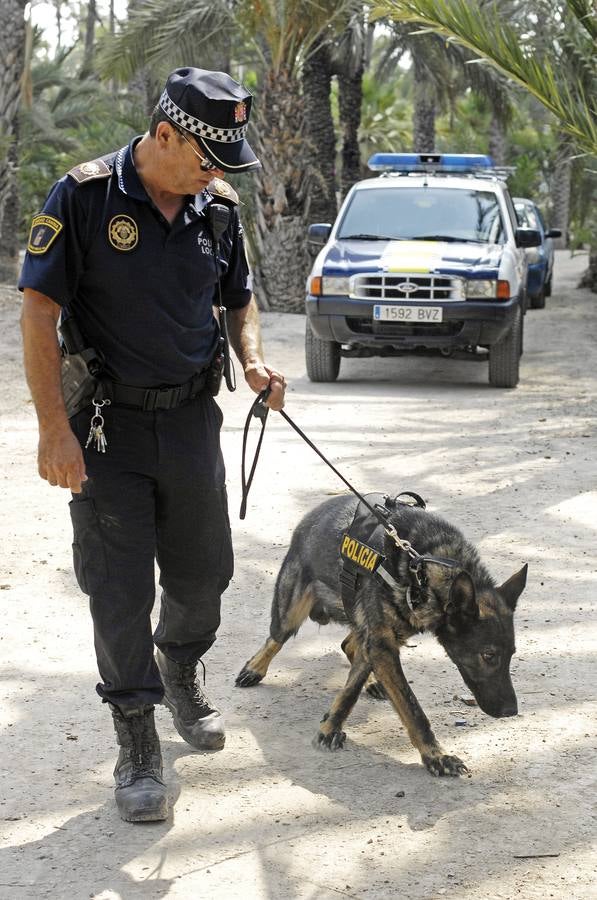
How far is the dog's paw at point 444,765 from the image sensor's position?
A: 3818 mm

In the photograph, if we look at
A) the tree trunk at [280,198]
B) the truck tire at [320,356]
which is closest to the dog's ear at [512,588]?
the truck tire at [320,356]

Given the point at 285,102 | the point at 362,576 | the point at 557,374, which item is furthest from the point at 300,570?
the point at 285,102

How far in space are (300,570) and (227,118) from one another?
170 centimetres

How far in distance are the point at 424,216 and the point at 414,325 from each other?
4.39 feet

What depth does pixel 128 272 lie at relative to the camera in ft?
11.2

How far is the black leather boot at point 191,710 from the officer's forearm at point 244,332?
1052 millimetres

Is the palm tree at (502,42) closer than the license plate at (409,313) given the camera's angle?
Yes

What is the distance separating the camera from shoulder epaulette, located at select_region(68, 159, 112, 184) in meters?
3.36

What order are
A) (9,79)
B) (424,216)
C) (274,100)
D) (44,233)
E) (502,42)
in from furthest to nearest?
(274,100), (9,79), (424,216), (502,42), (44,233)

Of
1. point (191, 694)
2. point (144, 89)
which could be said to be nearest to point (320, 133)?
point (144, 89)

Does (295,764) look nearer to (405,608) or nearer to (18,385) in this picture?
(405,608)

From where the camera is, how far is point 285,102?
53.4 ft

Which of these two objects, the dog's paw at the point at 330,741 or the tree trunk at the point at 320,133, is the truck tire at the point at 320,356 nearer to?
the tree trunk at the point at 320,133

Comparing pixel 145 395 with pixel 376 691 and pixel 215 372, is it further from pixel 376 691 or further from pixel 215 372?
pixel 376 691
